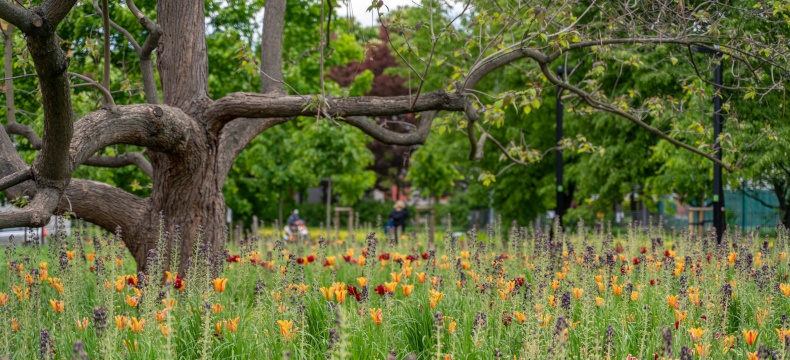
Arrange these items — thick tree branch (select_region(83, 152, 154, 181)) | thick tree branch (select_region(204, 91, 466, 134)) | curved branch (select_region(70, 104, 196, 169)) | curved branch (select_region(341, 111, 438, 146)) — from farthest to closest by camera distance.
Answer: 1. thick tree branch (select_region(83, 152, 154, 181))
2. curved branch (select_region(341, 111, 438, 146))
3. thick tree branch (select_region(204, 91, 466, 134))
4. curved branch (select_region(70, 104, 196, 169))

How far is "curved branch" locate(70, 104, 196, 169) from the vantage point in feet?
17.8

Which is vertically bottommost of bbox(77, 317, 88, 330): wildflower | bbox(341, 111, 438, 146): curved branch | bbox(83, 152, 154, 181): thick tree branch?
bbox(77, 317, 88, 330): wildflower

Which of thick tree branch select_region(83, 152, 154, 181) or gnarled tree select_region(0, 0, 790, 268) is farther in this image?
thick tree branch select_region(83, 152, 154, 181)

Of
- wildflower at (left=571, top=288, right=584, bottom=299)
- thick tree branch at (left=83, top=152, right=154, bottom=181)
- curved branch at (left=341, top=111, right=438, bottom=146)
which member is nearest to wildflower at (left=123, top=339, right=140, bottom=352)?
wildflower at (left=571, top=288, right=584, bottom=299)

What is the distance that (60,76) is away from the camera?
14.0 feet

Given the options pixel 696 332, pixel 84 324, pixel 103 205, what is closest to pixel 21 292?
pixel 84 324

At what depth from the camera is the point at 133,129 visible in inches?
233

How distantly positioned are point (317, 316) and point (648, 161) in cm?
1424

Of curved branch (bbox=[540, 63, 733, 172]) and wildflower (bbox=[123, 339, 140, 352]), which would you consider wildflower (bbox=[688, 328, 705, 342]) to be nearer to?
wildflower (bbox=[123, 339, 140, 352])

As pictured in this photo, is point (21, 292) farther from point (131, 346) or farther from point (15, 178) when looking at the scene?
point (131, 346)

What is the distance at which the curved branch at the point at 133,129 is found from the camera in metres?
5.43

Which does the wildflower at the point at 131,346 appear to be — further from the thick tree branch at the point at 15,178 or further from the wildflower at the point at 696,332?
the wildflower at the point at 696,332

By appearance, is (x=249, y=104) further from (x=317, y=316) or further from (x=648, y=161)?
(x=648, y=161)

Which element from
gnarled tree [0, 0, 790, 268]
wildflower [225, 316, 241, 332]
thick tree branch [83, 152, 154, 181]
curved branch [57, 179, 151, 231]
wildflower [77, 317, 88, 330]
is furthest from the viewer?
thick tree branch [83, 152, 154, 181]
